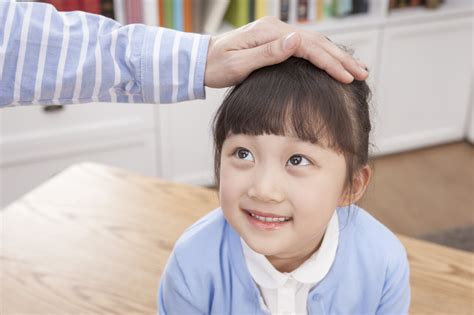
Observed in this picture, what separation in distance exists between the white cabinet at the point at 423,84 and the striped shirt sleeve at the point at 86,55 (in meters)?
2.07

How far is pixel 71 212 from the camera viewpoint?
131cm

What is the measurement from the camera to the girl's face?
0.83 metres

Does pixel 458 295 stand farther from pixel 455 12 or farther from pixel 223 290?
pixel 455 12

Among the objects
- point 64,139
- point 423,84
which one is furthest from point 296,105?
point 423,84

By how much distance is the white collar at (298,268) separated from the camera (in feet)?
3.15

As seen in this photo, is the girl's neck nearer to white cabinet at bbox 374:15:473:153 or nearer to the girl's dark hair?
the girl's dark hair

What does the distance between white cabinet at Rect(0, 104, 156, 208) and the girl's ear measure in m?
1.73

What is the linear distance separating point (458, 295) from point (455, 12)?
2.11 metres

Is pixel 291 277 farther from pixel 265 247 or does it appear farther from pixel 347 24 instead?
pixel 347 24

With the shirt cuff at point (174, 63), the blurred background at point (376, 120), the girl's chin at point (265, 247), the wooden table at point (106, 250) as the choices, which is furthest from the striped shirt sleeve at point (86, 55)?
the blurred background at point (376, 120)

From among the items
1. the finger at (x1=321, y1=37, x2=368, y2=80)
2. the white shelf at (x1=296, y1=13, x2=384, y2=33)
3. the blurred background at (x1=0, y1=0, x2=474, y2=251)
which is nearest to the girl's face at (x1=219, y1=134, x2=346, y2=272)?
the finger at (x1=321, y1=37, x2=368, y2=80)

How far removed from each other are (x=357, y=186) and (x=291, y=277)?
0.16m

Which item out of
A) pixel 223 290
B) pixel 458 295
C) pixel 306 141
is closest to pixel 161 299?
pixel 223 290

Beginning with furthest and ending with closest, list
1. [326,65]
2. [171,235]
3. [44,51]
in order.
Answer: [171,235], [44,51], [326,65]
